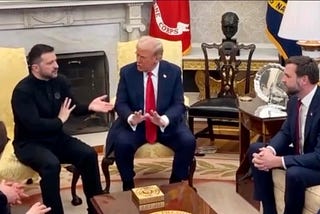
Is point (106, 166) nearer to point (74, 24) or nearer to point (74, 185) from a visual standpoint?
point (74, 185)

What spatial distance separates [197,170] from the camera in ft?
14.5

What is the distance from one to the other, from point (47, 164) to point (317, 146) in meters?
1.52

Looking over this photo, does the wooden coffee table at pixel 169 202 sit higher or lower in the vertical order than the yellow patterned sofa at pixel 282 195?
higher

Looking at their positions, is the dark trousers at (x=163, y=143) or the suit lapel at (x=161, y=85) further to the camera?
the suit lapel at (x=161, y=85)

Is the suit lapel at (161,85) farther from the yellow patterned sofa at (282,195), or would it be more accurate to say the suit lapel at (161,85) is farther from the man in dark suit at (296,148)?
the yellow patterned sofa at (282,195)

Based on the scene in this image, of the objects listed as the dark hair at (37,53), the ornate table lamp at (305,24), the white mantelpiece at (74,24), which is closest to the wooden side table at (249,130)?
the ornate table lamp at (305,24)

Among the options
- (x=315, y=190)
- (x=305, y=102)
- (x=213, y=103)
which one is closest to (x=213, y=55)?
(x=213, y=103)

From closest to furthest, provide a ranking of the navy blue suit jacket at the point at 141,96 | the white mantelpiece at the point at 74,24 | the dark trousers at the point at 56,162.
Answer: the dark trousers at the point at 56,162 < the navy blue suit jacket at the point at 141,96 < the white mantelpiece at the point at 74,24

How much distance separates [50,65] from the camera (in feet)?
11.3

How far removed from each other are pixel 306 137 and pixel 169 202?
883 millimetres

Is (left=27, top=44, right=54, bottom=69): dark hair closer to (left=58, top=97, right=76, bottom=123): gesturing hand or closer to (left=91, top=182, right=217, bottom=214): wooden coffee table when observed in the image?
(left=58, top=97, right=76, bottom=123): gesturing hand

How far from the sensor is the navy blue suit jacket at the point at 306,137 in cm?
310

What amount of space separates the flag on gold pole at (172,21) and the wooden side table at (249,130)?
138cm

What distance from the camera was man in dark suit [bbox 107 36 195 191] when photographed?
369 centimetres
